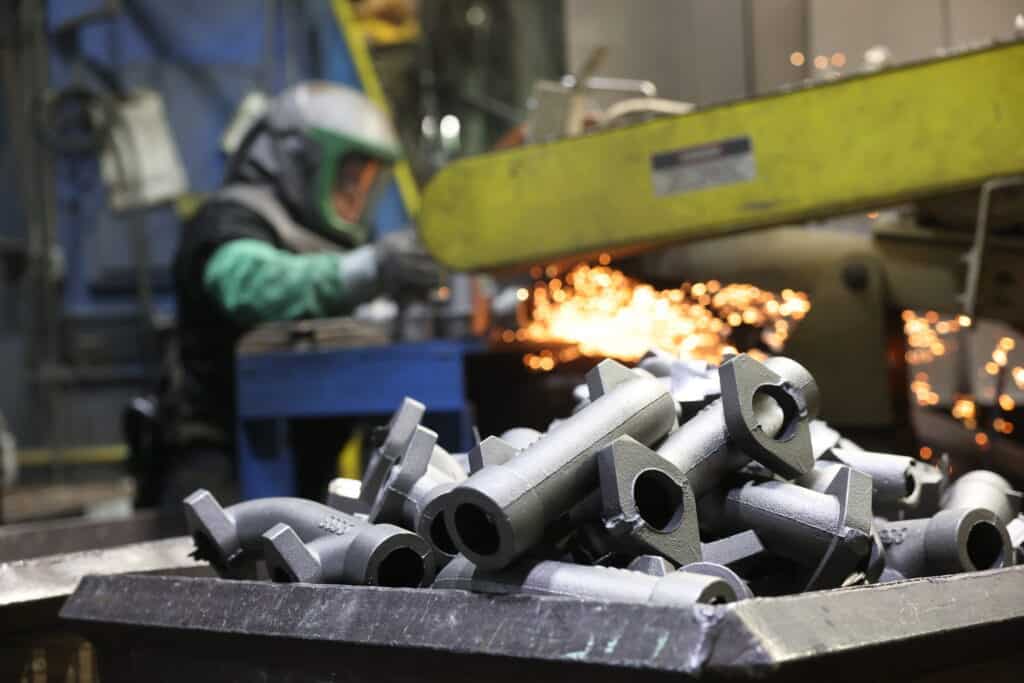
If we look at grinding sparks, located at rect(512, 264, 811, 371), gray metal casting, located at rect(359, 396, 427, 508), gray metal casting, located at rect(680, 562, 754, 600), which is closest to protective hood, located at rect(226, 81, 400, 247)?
grinding sparks, located at rect(512, 264, 811, 371)

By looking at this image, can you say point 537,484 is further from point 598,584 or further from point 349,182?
point 349,182

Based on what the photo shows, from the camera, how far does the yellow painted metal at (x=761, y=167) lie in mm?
2766

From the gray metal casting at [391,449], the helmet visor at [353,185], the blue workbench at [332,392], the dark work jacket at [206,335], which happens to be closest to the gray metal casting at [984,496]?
the gray metal casting at [391,449]

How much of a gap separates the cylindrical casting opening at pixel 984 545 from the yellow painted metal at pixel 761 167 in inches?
54.7

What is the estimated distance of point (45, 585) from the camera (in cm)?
187

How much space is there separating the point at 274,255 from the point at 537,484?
3238mm

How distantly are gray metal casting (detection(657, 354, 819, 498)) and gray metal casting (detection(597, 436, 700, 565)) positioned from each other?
50mm

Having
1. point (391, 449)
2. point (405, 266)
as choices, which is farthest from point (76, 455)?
point (391, 449)

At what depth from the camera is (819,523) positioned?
4.63 ft

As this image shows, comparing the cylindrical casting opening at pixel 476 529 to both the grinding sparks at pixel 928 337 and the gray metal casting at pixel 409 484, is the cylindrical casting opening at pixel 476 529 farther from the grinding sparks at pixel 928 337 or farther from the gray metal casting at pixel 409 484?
the grinding sparks at pixel 928 337

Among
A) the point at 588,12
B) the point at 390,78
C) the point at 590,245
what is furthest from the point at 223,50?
the point at 590,245

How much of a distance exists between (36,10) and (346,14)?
1668mm

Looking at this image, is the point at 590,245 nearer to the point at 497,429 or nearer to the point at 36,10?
the point at 497,429

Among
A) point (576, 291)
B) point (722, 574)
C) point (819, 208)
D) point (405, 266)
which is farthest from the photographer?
point (405, 266)
